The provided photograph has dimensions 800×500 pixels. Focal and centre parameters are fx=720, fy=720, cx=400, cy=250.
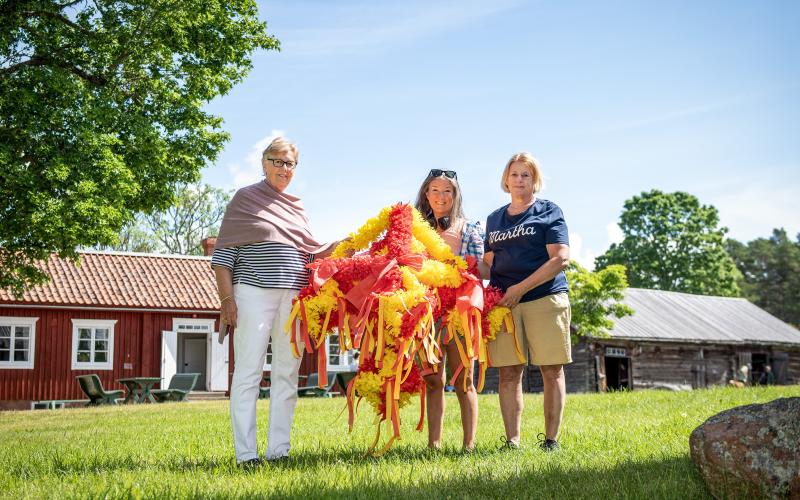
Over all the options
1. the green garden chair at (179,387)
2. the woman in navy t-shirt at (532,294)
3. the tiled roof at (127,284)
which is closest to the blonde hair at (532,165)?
the woman in navy t-shirt at (532,294)

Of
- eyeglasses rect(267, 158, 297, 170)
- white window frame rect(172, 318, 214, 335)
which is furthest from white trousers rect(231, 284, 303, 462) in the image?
white window frame rect(172, 318, 214, 335)

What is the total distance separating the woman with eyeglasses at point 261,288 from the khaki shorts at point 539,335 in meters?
1.45

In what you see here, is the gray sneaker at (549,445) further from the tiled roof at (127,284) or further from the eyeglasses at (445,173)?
the tiled roof at (127,284)

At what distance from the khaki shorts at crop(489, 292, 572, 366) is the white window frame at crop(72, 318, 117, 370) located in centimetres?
1945

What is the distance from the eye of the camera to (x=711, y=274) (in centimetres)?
4791

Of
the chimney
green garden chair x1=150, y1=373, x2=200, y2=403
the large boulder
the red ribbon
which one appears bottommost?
green garden chair x1=150, y1=373, x2=200, y2=403

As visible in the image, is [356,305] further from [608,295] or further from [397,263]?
[608,295]

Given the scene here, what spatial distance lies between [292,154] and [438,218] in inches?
45.0

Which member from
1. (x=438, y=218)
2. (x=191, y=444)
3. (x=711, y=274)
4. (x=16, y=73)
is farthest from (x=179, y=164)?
(x=711, y=274)

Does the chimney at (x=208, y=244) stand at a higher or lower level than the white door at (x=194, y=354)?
higher

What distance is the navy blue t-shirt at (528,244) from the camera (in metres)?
5.05

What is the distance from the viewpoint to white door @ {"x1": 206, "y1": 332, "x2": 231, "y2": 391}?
895 inches

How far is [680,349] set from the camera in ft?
100

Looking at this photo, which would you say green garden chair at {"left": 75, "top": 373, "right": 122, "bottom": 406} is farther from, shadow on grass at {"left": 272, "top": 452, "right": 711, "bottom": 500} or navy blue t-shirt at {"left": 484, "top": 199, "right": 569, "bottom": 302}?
shadow on grass at {"left": 272, "top": 452, "right": 711, "bottom": 500}
